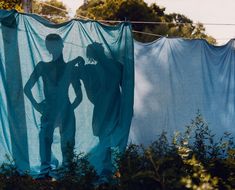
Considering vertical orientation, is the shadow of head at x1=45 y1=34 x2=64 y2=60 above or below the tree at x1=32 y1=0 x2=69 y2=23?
below

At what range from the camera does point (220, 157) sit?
232 inches

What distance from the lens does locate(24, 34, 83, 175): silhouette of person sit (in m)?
5.60

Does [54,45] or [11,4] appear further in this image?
[11,4]

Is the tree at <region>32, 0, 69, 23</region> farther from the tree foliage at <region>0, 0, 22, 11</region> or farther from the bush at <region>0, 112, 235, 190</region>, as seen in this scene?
the bush at <region>0, 112, 235, 190</region>

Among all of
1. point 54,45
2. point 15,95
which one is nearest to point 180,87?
point 54,45

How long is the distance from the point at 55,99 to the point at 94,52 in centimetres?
85

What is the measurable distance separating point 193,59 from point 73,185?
9.48 feet

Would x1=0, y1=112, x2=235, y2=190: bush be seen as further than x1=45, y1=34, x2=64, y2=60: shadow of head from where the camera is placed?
No

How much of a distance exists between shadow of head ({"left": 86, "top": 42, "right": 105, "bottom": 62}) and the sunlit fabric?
2.55 feet

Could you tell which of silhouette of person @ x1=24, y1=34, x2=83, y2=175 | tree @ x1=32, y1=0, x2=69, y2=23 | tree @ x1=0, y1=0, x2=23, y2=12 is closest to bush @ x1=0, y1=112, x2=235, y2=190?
silhouette of person @ x1=24, y1=34, x2=83, y2=175

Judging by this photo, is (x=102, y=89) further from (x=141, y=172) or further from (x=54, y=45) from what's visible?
(x=141, y=172)

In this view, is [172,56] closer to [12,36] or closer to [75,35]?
[75,35]

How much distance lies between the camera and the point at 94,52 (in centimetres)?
Result: 585

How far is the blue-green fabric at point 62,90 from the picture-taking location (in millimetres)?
5430
